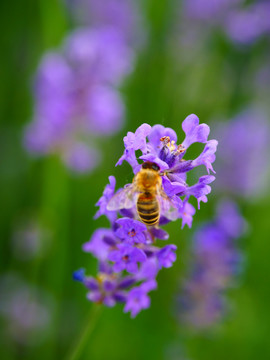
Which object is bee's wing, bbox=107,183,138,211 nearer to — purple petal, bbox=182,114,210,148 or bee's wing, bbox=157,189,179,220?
bee's wing, bbox=157,189,179,220

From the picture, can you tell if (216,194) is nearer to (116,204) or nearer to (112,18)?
(112,18)

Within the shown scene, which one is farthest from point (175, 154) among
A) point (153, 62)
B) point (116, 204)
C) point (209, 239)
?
point (153, 62)

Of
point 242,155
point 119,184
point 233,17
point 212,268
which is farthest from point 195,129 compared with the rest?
point 233,17

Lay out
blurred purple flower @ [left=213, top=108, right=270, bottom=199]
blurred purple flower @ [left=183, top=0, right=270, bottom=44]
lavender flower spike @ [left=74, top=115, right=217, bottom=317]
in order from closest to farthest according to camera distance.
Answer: lavender flower spike @ [left=74, top=115, right=217, bottom=317], blurred purple flower @ [left=183, top=0, right=270, bottom=44], blurred purple flower @ [left=213, top=108, right=270, bottom=199]

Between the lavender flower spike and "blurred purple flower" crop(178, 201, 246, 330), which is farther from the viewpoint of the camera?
"blurred purple flower" crop(178, 201, 246, 330)

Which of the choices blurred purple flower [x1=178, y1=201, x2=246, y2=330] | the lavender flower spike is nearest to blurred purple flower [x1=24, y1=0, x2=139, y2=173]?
blurred purple flower [x1=178, y1=201, x2=246, y2=330]

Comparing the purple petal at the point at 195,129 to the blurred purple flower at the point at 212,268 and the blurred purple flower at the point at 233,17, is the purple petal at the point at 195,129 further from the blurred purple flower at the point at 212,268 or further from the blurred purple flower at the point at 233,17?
the blurred purple flower at the point at 233,17
